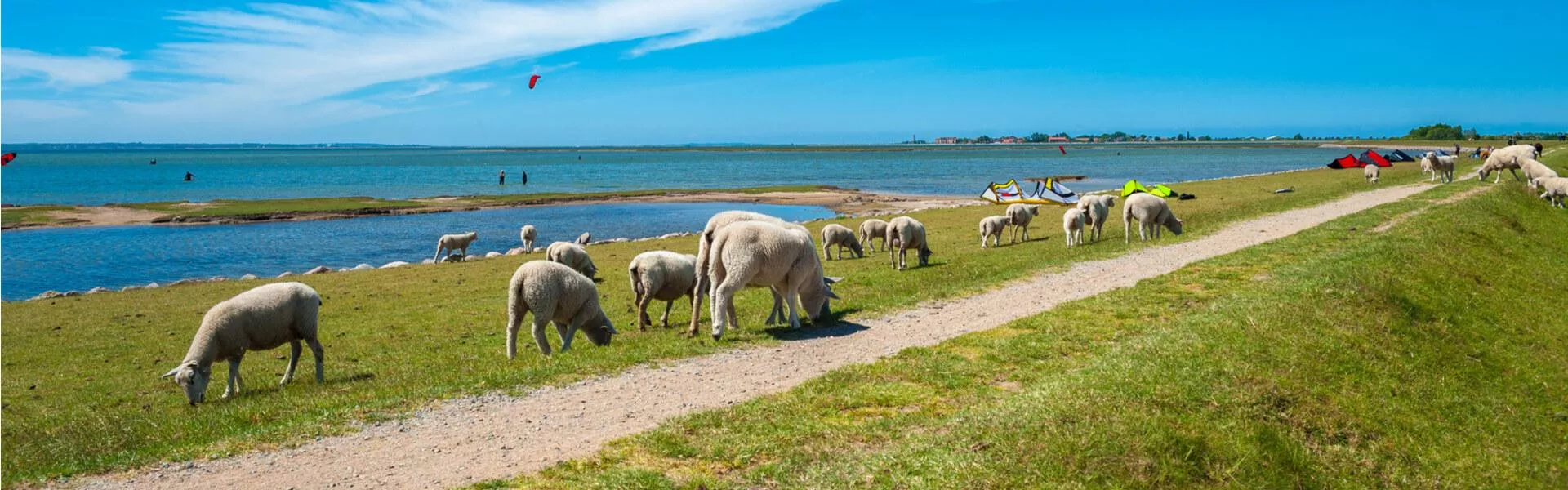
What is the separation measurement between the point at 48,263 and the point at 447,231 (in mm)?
17898

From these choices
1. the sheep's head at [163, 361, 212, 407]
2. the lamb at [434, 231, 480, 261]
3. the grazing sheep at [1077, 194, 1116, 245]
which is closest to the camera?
the sheep's head at [163, 361, 212, 407]

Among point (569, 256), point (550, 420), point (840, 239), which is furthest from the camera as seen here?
point (840, 239)

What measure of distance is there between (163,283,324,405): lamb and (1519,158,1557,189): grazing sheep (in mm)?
42730

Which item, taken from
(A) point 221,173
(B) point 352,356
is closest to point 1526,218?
(B) point 352,356

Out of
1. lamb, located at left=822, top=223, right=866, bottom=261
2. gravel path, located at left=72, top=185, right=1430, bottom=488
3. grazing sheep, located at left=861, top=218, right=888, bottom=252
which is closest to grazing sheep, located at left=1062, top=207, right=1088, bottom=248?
grazing sheep, located at left=861, top=218, right=888, bottom=252

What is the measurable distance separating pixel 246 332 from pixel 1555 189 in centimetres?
4107

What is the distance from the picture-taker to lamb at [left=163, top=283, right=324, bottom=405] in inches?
468

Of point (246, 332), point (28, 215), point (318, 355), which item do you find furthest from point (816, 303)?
point (28, 215)

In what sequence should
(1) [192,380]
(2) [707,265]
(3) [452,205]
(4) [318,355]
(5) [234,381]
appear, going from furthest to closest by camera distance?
(3) [452,205]
(2) [707,265]
(4) [318,355]
(5) [234,381]
(1) [192,380]

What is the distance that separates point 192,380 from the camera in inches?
461

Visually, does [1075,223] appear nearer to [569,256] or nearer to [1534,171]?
[569,256]

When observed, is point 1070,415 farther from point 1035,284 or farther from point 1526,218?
point 1526,218

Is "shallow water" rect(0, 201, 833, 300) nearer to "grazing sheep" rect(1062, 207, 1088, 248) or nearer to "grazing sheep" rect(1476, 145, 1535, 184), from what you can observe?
"grazing sheep" rect(1062, 207, 1088, 248)

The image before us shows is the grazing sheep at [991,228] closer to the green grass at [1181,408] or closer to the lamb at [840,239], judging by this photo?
the lamb at [840,239]
